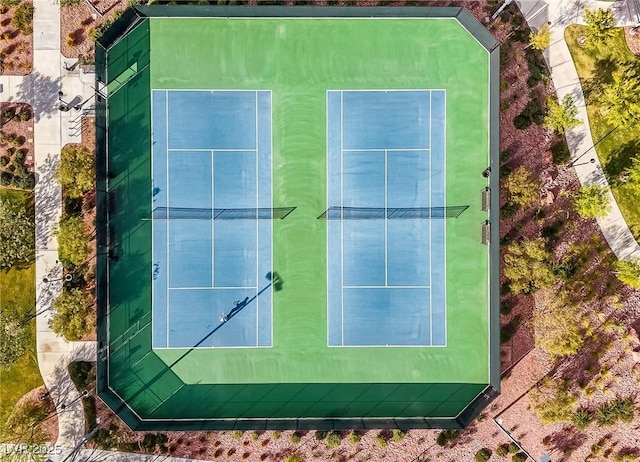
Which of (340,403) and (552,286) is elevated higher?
(552,286)

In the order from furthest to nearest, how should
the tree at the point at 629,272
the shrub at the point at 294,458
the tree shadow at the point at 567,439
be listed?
the tree shadow at the point at 567,439 → the shrub at the point at 294,458 → the tree at the point at 629,272

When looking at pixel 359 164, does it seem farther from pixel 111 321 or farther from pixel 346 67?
pixel 111 321

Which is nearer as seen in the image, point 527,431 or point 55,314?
point 55,314

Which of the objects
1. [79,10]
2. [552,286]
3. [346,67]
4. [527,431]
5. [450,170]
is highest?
[79,10]

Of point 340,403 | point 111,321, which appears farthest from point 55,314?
point 340,403

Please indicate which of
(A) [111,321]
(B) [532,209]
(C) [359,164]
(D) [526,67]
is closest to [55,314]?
(A) [111,321]

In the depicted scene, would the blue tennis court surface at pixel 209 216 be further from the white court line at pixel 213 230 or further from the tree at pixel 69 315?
the tree at pixel 69 315

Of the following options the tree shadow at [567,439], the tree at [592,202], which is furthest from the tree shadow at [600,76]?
the tree shadow at [567,439]
